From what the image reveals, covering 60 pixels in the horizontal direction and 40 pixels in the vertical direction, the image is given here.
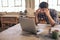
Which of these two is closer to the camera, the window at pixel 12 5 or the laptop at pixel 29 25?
the laptop at pixel 29 25

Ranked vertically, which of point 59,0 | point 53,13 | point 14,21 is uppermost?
point 59,0

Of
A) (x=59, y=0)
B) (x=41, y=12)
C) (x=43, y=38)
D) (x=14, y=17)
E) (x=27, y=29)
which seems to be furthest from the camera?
(x=59, y=0)

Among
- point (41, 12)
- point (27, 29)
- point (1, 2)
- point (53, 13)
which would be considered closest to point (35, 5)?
point (1, 2)

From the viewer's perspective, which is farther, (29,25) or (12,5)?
(12,5)

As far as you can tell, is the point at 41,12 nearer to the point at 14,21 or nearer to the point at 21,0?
the point at 14,21

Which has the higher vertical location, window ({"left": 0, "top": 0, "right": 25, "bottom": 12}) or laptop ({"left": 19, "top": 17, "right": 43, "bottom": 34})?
window ({"left": 0, "top": 0, "right": 25, "bottom": 12})

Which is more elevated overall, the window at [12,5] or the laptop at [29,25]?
the window at [12,5]

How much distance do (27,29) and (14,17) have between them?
299cm

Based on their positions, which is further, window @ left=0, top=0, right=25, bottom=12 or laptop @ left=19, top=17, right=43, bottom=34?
window @ left=0, top=0, right=25, bottom=12

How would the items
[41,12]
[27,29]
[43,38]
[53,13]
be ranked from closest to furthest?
[43,38] → [27,29] → [41,12] → [53,13]

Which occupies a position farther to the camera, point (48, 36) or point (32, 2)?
point (32, 2)

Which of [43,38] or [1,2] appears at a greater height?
[1,2]

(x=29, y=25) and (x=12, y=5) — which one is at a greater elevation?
(x=12, y=5)

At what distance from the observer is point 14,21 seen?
203 inches
